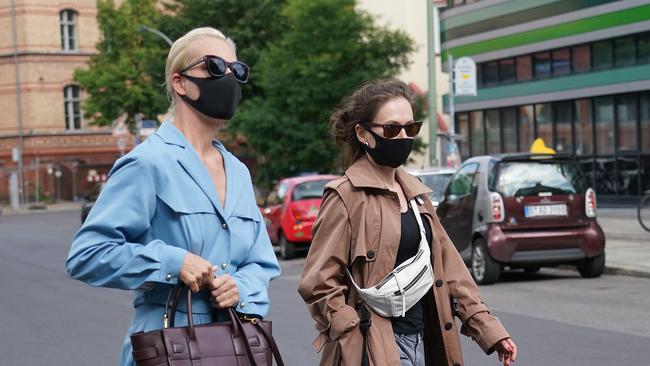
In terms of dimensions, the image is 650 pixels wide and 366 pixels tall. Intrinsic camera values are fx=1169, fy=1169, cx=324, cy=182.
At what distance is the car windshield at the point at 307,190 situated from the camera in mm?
21000

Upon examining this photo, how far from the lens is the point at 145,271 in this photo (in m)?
3.55

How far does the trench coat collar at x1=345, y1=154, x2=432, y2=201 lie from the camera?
4641mm

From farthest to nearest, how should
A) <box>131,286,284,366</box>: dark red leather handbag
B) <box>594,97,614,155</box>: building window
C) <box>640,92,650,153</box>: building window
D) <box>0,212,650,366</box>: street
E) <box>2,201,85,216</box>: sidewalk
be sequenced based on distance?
<box>2,201,85,216</box>: sidewalk
<box>594,97,614,155</box>: building window
<box>640,92,650,153</box>: building window
<box>0,212,650,366</box>: street
<box>131,286,284,366</box>: dark red leather handbag

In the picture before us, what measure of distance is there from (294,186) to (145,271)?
17548mm

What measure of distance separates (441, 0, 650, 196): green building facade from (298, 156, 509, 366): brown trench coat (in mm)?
24947

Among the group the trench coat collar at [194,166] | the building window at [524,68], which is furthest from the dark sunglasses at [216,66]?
the building window at [524,68]

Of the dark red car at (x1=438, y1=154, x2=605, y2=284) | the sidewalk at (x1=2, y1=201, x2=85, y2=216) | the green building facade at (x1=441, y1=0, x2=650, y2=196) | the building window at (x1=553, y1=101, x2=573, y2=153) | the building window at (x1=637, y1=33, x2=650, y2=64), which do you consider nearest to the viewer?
the dark red car at (x1=438, y1=154, x2=605, y2=284)

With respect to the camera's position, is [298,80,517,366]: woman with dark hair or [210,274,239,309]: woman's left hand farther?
[298,80,517,366]: woman with dark hair

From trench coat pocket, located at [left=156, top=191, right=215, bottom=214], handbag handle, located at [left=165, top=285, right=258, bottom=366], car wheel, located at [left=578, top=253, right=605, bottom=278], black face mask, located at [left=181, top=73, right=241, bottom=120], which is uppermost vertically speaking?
black face mask, located at [left=181, top=73, right=241, bottom=120]

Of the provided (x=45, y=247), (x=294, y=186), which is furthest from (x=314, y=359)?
(x=45, y=247)

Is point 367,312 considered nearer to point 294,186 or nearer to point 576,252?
point 576,252

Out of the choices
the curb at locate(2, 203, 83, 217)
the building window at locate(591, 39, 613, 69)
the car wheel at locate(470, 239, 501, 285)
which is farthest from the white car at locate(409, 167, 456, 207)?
the curb at locate(2, 203, 83, 217)

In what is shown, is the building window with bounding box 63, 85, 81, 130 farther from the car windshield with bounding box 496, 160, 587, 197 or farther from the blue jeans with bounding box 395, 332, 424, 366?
the blue jeans with bounding box 395, 332, 424, 366

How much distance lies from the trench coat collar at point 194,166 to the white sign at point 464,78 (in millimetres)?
22178
